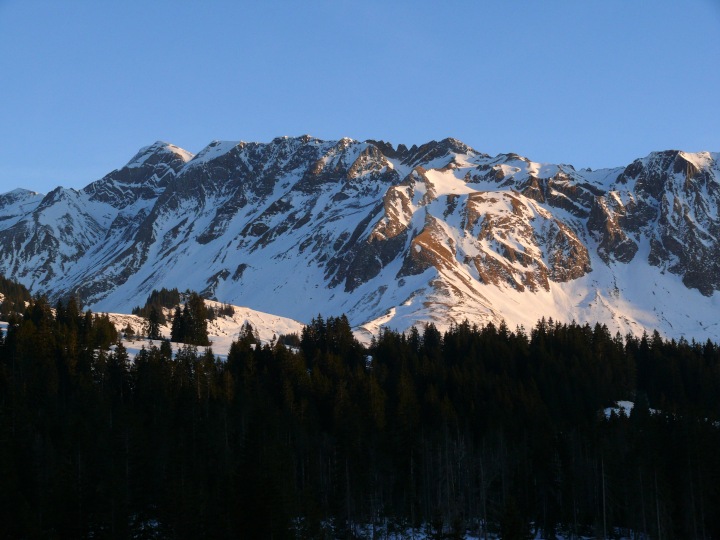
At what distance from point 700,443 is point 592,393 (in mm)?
37069

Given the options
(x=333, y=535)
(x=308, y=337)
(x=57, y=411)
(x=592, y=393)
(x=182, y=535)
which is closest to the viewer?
(x=182, y=535)

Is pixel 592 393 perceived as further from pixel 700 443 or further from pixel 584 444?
pixel 700 443

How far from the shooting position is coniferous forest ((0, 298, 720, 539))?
219 ft

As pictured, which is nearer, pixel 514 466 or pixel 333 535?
pixel 333 535

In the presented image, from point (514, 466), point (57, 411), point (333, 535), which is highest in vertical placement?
point (57, 411)

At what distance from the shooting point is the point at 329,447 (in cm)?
9650

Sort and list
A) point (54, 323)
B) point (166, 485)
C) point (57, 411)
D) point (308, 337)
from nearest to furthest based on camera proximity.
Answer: point (166, 485) < point (57, 411) < point (54, 323) < point (308, 337)

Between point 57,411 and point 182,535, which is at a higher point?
point 57,411

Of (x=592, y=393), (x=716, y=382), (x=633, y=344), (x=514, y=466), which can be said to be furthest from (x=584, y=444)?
(x=633, y=344)

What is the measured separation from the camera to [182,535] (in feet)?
205

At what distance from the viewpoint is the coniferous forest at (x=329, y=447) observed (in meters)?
66.8

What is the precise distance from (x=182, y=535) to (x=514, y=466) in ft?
142

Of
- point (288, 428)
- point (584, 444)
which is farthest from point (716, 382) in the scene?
point (288, 428)

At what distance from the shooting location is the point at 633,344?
160875 millimetres
